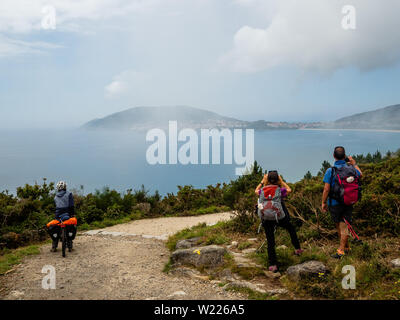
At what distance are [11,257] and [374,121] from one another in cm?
6012

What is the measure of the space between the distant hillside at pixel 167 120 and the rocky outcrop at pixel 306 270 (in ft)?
203

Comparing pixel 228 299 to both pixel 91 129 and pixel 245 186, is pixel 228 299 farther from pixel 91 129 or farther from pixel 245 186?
pixel 91 129

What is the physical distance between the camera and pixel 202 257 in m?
6.32

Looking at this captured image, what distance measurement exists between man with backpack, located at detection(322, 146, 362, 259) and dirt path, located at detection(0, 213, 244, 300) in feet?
6.74

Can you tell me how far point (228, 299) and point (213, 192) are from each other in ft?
38.4

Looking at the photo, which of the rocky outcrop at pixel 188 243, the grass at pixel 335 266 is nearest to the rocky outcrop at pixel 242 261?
the grass at pixel 335 266

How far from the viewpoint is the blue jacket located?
7.78m

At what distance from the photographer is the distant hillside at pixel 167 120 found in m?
78.3

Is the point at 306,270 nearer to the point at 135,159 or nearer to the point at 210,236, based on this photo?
the point at 210,236

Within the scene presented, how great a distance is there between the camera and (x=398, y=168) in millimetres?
7645

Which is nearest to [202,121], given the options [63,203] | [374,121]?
A: [374,121]

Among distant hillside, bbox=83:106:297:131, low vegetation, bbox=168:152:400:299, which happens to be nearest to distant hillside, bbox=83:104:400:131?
distant hillside, bbox=83:106:297:131

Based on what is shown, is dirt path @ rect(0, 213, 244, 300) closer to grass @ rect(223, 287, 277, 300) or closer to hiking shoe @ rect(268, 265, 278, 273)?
grass @ rect(223, 287, 277, 300)
